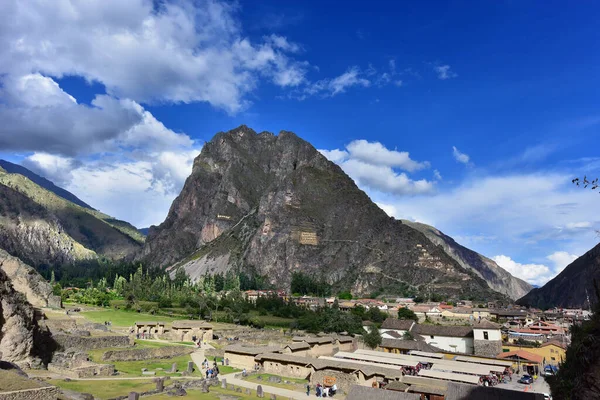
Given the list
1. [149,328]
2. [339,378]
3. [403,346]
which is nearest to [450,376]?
[339,378]

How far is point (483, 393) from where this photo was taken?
36688mm

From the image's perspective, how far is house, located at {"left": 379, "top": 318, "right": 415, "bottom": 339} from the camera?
83375 millimetres

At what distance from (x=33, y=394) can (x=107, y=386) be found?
578 inches

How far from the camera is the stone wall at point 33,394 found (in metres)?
20.8

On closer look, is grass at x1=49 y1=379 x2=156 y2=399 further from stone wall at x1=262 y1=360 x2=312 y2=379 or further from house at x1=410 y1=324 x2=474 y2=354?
house at x1=410 y1=324 x2=474 y2=354

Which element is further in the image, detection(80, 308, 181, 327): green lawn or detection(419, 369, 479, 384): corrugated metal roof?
detection(80, 308, 181, 327): green lawn

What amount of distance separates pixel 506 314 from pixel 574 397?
115 metres

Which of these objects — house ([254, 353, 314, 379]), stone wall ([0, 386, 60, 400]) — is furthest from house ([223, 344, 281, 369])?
stone wall ([0, 386, 60, 400])

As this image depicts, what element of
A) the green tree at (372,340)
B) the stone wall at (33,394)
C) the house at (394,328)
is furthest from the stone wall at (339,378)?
the house at (394,328)

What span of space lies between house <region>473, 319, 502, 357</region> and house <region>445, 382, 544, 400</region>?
3827 cm

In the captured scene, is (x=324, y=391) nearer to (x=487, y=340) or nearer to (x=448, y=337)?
(x=487, y=340)

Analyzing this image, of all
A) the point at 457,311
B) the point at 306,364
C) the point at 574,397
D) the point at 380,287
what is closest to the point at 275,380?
the point at 306,364

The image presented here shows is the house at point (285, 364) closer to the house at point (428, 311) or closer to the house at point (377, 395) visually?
the house at point (377, 395)

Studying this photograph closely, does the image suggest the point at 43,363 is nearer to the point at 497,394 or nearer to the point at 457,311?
the point at 497,394
